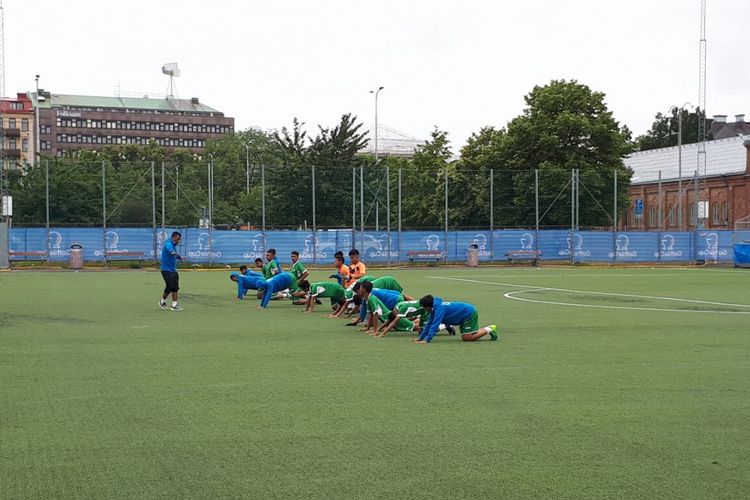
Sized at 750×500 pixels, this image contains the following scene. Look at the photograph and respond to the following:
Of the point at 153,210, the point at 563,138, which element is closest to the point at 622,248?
the point at 563,138

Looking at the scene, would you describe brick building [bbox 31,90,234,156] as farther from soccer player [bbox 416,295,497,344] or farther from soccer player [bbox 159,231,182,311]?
soccer player [bbox 416,295,497,344]

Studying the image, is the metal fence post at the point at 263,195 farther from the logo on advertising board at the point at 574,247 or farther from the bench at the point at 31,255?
A: the logo on advertising board at the point at 574,247

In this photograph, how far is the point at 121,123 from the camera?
561ft

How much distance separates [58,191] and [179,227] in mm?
6523

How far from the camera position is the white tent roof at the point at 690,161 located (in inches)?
3000

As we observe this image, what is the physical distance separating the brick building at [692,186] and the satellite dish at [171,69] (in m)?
104

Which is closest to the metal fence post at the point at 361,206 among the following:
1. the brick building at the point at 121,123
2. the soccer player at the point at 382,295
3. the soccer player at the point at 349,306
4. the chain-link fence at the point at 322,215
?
the chain-link fence at the point at 322,215

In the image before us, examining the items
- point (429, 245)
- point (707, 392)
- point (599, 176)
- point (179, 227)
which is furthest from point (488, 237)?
point (707, 392)

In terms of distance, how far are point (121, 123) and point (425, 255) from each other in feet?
447

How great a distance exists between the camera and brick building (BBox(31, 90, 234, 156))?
166 meters

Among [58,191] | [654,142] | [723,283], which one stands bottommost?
[723,283]

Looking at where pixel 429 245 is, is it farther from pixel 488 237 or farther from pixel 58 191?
pixel 58 191

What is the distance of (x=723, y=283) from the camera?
31.6 metres

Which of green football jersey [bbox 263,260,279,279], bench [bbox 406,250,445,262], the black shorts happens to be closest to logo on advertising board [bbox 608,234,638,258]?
bench [bbox 406,250,445,262]
